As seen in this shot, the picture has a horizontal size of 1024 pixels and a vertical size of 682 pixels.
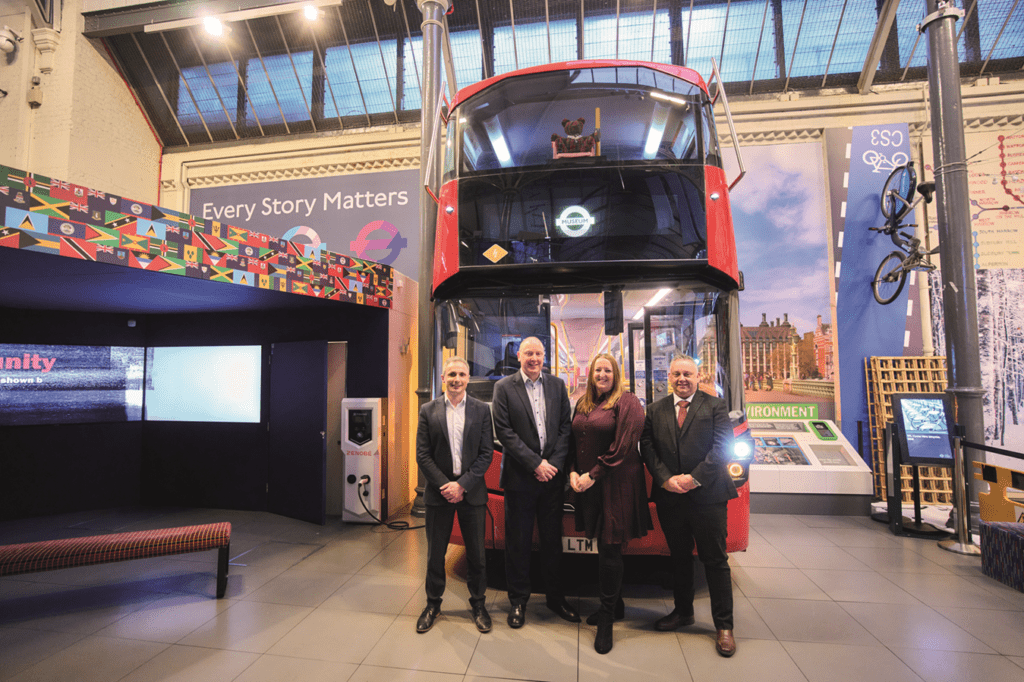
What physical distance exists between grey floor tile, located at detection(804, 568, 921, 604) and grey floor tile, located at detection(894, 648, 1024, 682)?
710 mm

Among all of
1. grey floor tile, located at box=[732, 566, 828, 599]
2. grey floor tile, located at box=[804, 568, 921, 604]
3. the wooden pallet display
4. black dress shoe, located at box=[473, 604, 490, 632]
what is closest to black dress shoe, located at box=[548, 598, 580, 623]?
black dress shoe, located at box=[473, 604, 490, 632]

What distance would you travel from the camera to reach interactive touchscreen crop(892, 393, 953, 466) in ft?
16.8

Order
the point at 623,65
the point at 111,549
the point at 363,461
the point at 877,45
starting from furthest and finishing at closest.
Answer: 1. the point at 877,45
2. the point at 363,461
3. the point at 623,65
4. the point at 111,549

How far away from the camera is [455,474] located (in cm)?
321

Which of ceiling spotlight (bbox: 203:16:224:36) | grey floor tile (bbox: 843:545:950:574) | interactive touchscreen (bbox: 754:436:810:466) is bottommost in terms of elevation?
grey floor tile (bbox: 843:545:950:574)

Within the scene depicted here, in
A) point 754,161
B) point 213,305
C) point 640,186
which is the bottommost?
point 213,305

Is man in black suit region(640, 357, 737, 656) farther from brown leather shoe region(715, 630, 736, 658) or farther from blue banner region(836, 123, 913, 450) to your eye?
blue banner region(836, 123, 913, 450)

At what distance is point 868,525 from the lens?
544 centimetres

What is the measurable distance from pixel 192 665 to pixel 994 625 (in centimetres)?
496

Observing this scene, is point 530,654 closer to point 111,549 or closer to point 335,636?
point 335,636

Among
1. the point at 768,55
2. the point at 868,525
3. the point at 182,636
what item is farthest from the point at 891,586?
the point at 768,55

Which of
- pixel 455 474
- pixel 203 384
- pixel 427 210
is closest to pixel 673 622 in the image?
pixel 455 474

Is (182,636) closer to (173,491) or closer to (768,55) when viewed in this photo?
(173,491)

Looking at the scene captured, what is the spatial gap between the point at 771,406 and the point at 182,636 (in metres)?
7.32
